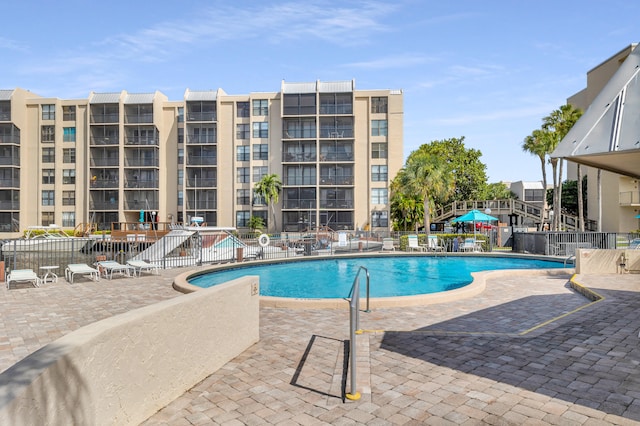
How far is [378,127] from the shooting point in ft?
149

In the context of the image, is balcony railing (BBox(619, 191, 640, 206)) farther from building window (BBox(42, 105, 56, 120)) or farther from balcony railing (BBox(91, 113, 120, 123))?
building window (BBox(42, 105, 56, 120))

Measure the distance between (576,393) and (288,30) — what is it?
1177cm

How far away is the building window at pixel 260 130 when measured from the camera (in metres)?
46.8

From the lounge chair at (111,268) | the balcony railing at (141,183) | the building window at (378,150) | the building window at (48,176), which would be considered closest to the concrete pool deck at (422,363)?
the lounge chair at (111,268)

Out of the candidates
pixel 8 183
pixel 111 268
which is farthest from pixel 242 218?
pixel 111 268

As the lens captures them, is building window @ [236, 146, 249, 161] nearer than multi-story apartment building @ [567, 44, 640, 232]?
No

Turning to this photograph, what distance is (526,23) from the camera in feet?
43.2

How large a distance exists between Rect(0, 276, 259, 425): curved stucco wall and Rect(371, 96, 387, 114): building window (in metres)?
41.7

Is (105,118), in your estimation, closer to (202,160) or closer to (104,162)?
(104,162)

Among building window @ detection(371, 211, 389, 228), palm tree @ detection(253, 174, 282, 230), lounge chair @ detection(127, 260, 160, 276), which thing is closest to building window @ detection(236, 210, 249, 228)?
palm tree @ detection(253, 174, 282, 230)

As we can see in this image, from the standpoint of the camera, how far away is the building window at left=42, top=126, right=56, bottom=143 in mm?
47625

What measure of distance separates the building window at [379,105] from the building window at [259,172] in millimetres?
13622

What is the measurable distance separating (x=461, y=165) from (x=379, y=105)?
50.4 ft

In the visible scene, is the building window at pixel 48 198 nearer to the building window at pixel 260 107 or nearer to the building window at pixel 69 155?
the building window at pixel 69 155
